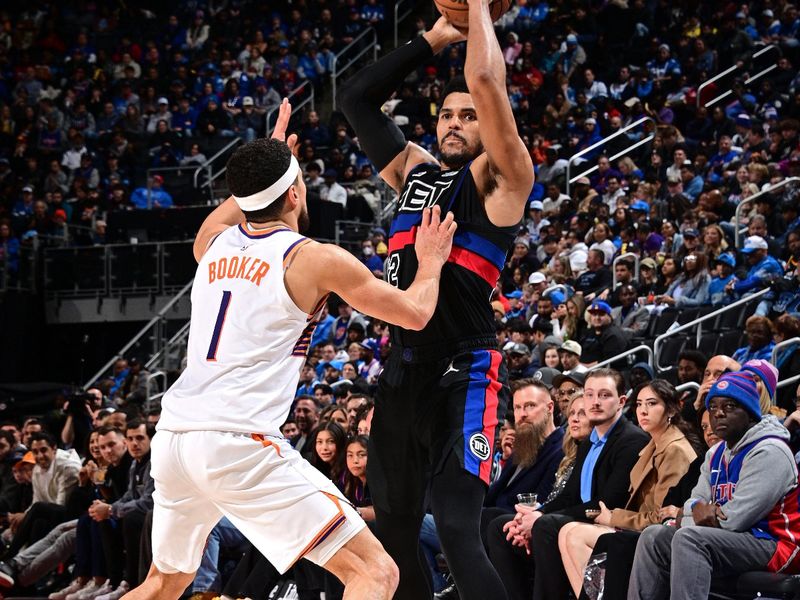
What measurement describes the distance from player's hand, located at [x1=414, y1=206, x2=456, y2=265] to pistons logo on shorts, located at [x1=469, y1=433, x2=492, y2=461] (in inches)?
27.7

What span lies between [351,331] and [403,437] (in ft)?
34.5

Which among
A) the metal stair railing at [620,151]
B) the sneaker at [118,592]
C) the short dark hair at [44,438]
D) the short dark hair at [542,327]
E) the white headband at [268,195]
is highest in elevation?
the metal stair railing at [620,151]

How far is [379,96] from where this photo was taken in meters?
5.30

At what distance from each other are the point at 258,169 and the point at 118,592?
6.05m

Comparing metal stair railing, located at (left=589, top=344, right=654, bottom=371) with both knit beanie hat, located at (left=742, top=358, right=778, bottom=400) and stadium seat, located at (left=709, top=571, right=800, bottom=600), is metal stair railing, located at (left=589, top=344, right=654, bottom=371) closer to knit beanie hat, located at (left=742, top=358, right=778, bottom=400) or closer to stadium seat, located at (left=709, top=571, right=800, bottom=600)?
knit beanie hat, located at (left=742, top=358, right=778, bottom=400)

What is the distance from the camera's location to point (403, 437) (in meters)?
4.77

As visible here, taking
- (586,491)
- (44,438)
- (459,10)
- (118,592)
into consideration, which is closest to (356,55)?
(44,438)

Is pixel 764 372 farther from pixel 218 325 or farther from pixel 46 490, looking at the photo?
pixel 46 490

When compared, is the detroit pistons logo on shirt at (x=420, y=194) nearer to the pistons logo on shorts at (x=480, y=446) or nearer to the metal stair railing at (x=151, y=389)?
the pistons logo on shorts at (x=480, y=446)

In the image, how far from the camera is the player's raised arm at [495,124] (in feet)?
15.1

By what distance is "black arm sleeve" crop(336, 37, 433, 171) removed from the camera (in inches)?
207

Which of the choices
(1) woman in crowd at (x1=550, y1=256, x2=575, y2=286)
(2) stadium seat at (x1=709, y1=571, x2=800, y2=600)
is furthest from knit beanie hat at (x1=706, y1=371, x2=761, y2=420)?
(1) woman in crowd at (x1=550, y1=256, x2=575, y2=286)

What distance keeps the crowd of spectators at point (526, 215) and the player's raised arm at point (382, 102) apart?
2441 millimetres

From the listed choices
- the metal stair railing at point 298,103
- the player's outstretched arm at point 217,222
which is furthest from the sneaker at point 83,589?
the metal stair railing at point 298,103
